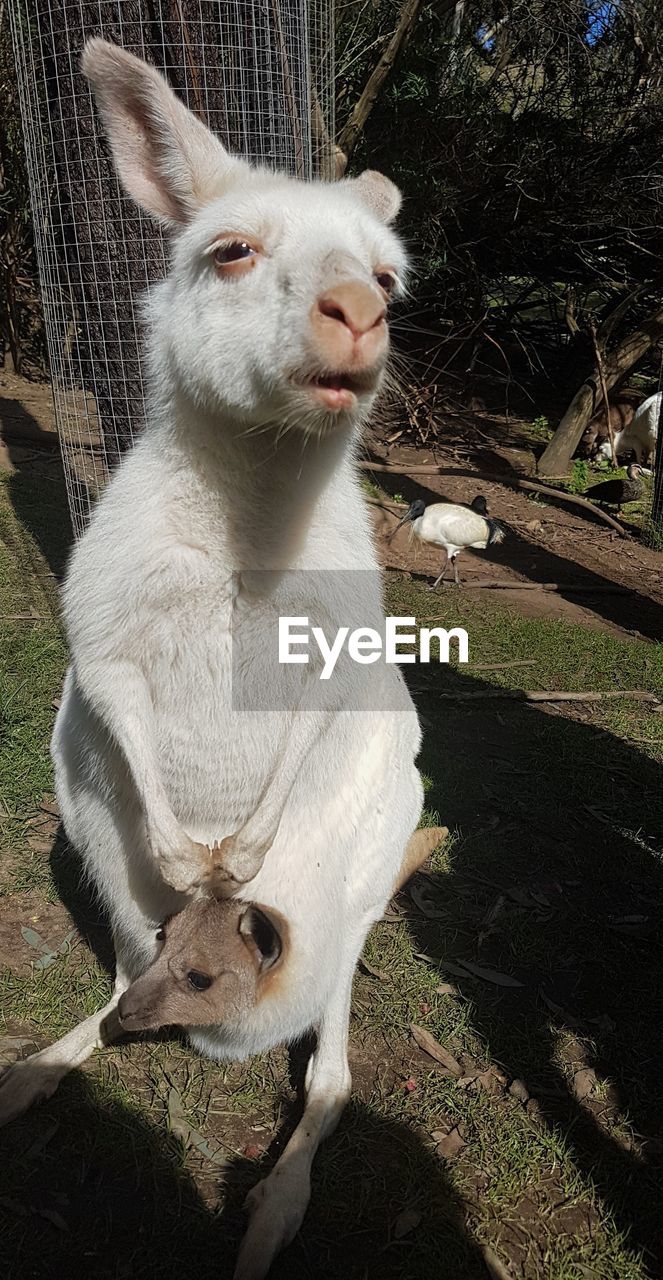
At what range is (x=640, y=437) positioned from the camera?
9102 mm

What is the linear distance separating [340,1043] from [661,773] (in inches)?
79.0

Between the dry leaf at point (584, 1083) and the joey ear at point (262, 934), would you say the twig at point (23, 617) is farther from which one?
the dry leaf at point (584, 1083)

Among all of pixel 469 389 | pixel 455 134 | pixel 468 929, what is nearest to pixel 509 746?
pixel 468 929

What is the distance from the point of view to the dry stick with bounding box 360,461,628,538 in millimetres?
7500

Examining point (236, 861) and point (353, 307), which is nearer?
point (353, 307)

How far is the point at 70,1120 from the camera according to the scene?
194 cm

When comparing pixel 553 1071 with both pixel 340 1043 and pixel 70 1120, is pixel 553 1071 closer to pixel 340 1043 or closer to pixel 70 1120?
pixel 340 1043

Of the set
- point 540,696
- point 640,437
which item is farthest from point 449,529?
point 640,437

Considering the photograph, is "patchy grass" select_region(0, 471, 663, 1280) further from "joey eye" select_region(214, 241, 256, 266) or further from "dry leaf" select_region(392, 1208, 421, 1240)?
"joey eye" select_region(214, 241, 256, 266)

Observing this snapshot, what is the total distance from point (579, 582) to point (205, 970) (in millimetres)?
4936

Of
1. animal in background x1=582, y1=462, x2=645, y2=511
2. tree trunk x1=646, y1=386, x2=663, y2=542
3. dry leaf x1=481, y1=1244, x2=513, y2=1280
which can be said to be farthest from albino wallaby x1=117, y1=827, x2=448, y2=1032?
animal in background x1=582, y1=462, x2=645, y2=511

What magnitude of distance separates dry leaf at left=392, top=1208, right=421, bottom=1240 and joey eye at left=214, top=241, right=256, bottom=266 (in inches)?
70.3

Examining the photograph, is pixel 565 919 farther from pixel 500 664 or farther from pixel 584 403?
pixel 584 403

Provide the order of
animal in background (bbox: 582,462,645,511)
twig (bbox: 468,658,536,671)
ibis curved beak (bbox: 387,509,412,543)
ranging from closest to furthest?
twig (bbox: 468,658,536,671) → ibis curved beak (bbox: 387,509,412,543) → animal in background (bbox: 582,462,645,511)
